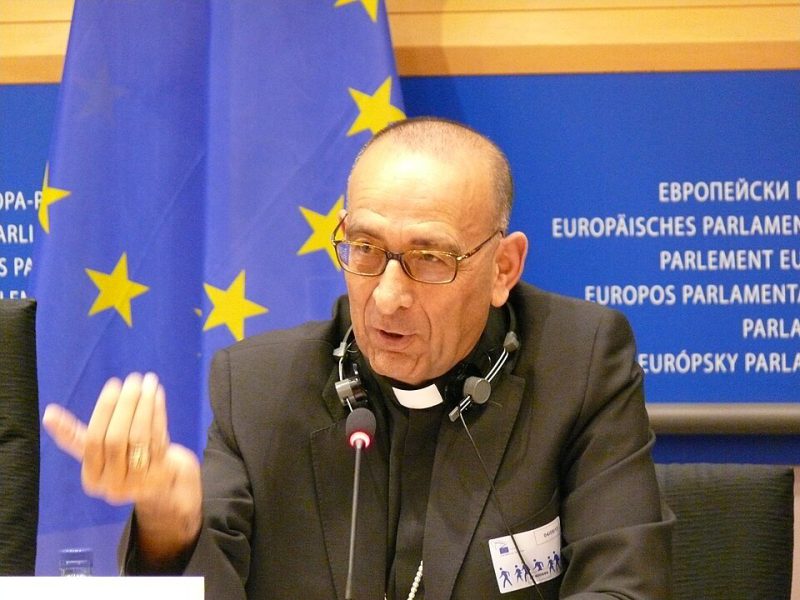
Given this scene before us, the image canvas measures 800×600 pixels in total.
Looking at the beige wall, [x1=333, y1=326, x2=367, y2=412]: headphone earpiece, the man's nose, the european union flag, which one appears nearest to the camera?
the man's nose

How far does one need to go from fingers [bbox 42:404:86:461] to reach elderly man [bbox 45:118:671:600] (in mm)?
354

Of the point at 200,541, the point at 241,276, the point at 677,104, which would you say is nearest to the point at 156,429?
the point at 200,541

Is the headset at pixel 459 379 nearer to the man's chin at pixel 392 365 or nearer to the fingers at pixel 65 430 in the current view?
the man's chin at pixel 392 365

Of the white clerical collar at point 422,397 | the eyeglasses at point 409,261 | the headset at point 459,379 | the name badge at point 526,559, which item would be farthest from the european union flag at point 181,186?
the name badge at point 526,559

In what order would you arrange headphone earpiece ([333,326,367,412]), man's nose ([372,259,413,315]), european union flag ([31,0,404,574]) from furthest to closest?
european union flag ([31,0,404,574]) < headphone earpiece ([333,326,367,412]) < man's nose ([372,259,413,315])

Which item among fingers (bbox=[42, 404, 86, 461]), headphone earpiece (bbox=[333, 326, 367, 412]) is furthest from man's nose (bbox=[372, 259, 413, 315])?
fingers (bbox=[42, 404, 86, 461])

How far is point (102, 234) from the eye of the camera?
284cm

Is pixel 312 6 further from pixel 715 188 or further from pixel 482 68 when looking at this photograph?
pixel 715 188

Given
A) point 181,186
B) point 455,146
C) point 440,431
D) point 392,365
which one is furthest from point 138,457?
point 181,186

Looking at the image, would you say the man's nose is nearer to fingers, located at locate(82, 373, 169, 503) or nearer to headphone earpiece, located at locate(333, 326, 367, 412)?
headphone earpiece, located at locate(333, 326, 367, 412)

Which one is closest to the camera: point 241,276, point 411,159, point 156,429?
point 156,429

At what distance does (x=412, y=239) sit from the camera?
178 cm

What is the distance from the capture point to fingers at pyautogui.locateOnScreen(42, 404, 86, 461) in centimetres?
136

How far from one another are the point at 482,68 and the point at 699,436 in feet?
4.20
